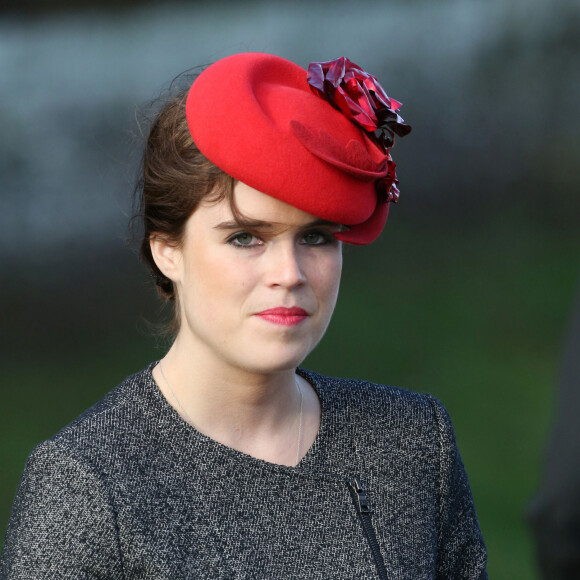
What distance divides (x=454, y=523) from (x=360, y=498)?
0.24 meters

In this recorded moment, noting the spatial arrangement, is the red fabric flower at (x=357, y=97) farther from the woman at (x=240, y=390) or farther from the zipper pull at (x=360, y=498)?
the zipper pull at (x=360, y=498)

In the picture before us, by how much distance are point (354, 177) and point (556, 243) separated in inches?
70.0

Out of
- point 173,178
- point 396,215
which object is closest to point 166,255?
point 173,178

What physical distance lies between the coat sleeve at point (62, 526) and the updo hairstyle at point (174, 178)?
15.8 inches

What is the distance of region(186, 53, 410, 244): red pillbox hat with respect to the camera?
154cm

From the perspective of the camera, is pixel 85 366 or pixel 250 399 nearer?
pixel 250 399

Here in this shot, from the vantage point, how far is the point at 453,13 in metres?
3.13

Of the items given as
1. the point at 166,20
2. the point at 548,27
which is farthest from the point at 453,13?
the point at 166,20

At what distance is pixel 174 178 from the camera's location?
5.40 feet

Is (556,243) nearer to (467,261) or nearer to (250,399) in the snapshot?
(467,261)

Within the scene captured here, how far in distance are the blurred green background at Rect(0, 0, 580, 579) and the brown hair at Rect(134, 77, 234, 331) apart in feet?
4.09

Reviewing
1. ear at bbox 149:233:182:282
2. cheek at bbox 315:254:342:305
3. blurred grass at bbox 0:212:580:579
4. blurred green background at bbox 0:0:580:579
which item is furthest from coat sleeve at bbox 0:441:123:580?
blurred grass at bbox 0:212:580:579

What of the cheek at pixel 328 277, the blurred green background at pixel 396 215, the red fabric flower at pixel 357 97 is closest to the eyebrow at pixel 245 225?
the cheek at pixel 328 277

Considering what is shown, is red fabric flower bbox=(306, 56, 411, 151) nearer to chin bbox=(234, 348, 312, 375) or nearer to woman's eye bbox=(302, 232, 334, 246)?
woman's eye bbox=(302, 232, 334, 246)
